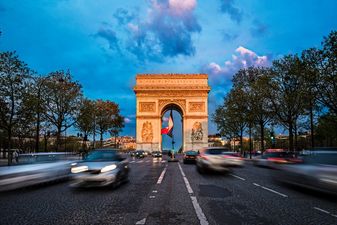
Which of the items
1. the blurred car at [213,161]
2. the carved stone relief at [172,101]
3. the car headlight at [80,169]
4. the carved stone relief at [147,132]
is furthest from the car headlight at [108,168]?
the carved stone relief at [172,101]

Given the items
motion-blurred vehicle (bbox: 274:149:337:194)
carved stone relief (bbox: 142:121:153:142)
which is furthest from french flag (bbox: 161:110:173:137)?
motion-blurred vehicle (bbox: 274:149:337:194)

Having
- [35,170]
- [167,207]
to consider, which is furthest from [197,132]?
[167,207]

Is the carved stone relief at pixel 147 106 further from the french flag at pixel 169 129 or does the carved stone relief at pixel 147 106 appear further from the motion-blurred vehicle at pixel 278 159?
the motion-blurred vehicle at pixel 278 159

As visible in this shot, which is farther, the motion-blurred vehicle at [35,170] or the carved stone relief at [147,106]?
the carved stone relief at [147,106]

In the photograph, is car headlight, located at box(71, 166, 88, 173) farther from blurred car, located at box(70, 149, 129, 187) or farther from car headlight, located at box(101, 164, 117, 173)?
car headlight, located at box(101, 164, 117, 173)

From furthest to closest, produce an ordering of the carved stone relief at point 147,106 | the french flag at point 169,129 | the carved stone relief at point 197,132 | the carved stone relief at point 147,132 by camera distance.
A: the french flag at point 169,129 < the carved stone relief at point 147,106 < the carved stone relief at point 147,132 < the carved stone relief at point 197,132

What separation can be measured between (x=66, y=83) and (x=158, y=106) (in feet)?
110

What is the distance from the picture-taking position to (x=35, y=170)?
41.2 feet

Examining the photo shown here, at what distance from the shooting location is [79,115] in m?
49.7

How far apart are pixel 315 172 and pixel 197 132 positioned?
220ft

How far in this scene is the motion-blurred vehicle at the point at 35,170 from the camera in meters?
11.2

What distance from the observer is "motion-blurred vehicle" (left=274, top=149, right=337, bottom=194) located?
10047 millimetres

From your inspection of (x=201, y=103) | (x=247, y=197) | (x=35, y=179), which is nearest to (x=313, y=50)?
(x=247, y=197)

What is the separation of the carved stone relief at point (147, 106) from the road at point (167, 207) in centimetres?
6707
